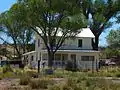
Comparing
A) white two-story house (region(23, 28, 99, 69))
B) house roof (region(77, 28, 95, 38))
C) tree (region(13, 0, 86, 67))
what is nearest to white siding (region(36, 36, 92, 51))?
white two-story house (region(23, 28, 99, 69))

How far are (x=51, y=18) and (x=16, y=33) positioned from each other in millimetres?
29770

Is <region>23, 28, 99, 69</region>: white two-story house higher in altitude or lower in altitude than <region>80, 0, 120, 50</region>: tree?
lower

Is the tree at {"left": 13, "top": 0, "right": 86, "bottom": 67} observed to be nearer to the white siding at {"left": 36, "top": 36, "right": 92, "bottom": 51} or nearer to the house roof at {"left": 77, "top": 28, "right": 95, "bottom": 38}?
the white siding at {"left": 36, "top": 36, "right": 92, "bottom": 51}

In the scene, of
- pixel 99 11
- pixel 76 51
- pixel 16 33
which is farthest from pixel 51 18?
pixel 16 33

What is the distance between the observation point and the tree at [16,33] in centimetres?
9819

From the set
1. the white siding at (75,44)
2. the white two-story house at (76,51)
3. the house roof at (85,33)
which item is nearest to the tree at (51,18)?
the white two-story house at (76,51)

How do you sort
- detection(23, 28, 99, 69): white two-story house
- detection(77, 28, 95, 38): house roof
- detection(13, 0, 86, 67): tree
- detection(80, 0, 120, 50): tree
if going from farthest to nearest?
detection(80, 0, 120, 50): tree < detection(77, 28, 95, 38): house roof < detection(23, 28, 99, 69): white two-story house < detection(13, 0, 86, 67): tree

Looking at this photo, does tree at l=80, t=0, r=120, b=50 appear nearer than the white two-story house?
No

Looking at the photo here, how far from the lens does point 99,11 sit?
91.6m

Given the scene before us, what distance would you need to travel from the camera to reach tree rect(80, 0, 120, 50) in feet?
296

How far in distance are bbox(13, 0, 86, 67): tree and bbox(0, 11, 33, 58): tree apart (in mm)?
19394

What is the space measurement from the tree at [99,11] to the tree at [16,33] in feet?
50.5

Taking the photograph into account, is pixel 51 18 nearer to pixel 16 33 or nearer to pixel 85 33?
pixel 85 33

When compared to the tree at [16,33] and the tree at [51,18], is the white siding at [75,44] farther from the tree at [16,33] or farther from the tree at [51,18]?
the tree at [16,33]
